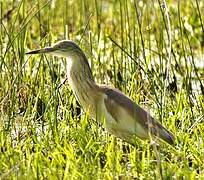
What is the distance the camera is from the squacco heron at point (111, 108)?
4105 mm

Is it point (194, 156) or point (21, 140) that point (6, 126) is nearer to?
point (21, 140)

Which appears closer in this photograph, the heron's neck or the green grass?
the green grass

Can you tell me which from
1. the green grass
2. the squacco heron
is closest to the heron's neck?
the squacco heron

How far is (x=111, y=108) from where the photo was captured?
4.17 metres

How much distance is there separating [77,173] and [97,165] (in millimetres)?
355

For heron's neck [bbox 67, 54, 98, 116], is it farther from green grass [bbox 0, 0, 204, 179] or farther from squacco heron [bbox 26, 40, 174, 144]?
green grass [bbox 0, 0, 204, 179]

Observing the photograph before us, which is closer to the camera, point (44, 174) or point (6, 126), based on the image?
point (44, 174)

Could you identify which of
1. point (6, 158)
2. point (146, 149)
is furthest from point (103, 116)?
point (6, 158)

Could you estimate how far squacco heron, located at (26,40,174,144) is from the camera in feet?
13.5

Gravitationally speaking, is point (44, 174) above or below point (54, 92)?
below

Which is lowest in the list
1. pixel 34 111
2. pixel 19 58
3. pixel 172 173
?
pixel 172 173

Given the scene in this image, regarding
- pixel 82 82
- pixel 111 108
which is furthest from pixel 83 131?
pixel 82 82

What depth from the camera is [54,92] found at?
4.54 metres

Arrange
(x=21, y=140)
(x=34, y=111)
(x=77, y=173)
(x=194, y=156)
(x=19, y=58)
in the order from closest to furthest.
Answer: (x=77, y=173), (x=194, y=156), (x=21, y=140), (x=34, y=111), (x=19, y=58)
